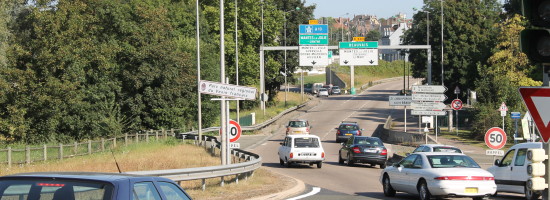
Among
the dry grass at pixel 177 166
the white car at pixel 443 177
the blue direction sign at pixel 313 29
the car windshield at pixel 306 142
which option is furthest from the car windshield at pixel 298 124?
the white car at pixel 443 177

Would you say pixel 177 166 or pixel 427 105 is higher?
pixel 427 105

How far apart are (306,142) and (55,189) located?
2802 centimetres

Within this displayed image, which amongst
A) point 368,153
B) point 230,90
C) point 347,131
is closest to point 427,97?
point 368,153

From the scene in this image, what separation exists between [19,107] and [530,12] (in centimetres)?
4545

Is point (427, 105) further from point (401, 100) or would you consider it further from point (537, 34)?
point (537, 34)

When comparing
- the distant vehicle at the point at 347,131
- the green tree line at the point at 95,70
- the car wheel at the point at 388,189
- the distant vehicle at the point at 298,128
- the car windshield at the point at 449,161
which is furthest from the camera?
the distant vehicle at the point at 347,131

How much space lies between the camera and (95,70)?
55.4m

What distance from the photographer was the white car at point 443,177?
63.3 ft

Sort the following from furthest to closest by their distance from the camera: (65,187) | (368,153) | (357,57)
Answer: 1. (357,57)
2. (368,153)
3. (65,187)

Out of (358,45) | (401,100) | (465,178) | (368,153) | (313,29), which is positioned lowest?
(368,153)

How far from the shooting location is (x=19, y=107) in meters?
49.8

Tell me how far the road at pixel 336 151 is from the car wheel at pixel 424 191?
2.00 metres

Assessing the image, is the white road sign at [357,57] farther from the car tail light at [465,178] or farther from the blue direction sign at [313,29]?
the car tail light at [465,178]

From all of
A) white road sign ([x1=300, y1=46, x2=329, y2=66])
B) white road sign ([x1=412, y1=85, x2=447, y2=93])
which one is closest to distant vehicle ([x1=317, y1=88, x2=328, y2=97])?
white road sign ([x1=300, y1=46, x2=329, y2=66])
